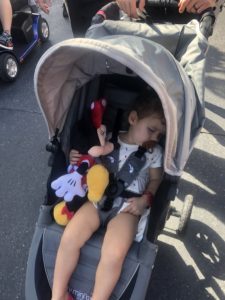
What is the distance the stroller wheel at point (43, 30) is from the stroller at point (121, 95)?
2180 millimetres

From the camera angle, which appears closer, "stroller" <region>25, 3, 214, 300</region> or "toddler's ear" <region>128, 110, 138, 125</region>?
"stroller" <region>25, 3, 214, 300</region>

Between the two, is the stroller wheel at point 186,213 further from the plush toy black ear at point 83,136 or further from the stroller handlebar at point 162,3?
the stroller handlebar at point 162,3

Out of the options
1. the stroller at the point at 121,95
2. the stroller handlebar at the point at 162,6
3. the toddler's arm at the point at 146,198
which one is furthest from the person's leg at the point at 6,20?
the toddler's arm at the point at 146,198

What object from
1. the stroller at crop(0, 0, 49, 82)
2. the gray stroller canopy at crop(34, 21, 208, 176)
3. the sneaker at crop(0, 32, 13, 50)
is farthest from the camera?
the stroller at crop(0, 0, 49, 82)

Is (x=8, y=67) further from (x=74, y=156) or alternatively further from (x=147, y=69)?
(x=147, y=69)

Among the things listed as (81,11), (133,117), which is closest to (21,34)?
(81,11)

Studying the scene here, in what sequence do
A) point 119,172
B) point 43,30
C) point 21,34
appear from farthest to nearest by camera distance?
1. point 43,30
2. point 21,34
3. point 119,172

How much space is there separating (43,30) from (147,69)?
290 centimetres

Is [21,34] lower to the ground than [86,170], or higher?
higher

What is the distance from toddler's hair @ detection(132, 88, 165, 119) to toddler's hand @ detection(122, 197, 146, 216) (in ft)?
1.21

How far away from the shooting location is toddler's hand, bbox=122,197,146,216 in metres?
1.62

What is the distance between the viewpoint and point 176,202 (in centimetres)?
227

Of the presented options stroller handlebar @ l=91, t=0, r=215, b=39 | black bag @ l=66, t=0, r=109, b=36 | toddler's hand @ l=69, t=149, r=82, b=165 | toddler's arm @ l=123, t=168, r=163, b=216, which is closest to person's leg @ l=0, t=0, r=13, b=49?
black bag @ l=66, t=0, r=109, b=36

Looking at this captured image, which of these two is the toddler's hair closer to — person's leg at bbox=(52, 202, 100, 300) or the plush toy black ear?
the plush toy black ear
